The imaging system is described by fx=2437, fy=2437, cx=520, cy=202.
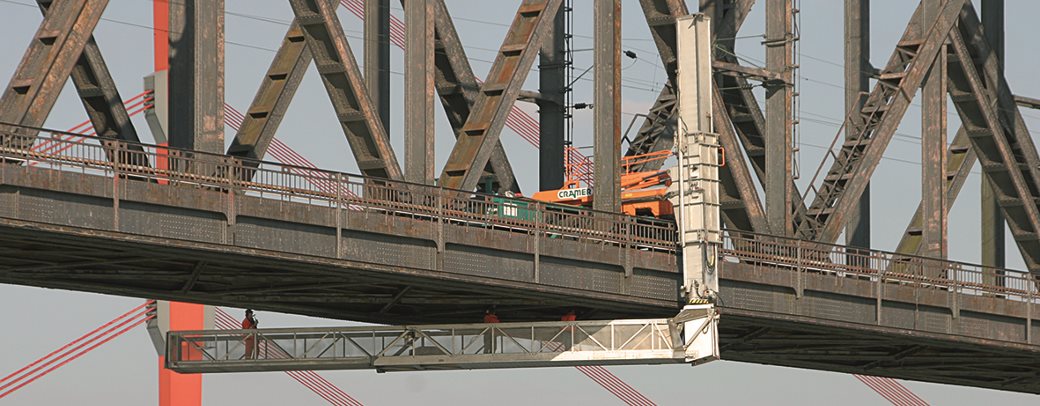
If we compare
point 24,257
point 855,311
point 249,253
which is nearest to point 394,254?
point 249,253

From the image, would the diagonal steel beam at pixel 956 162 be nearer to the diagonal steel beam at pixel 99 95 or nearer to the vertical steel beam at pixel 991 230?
the vertical steel beam at pixel 991 230

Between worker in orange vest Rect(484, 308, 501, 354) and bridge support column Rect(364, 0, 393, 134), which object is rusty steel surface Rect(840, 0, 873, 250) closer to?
bridge support column Rect(364, 0, 393, 134)

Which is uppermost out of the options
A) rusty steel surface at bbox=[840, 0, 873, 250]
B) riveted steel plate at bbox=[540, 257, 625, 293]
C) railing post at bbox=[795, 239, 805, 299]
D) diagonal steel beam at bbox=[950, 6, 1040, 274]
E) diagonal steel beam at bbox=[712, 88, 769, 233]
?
rusty steel surface at bbox=[840, 0, 873, 250]

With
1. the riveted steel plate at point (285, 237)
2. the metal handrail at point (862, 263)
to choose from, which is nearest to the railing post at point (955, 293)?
the metal handrail at point (862, 263)

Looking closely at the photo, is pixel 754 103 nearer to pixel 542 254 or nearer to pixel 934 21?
pixel 934 21

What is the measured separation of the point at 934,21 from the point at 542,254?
54.5 feet

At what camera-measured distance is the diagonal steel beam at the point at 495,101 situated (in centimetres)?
5106

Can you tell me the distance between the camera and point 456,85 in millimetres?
57688

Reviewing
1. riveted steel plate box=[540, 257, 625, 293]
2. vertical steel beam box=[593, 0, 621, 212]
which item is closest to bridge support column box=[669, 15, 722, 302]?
riveted steel plate box=[540, 257, 625, 293]

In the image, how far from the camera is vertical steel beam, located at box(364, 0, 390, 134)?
188ft

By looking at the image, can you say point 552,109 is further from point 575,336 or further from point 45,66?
point 45,66

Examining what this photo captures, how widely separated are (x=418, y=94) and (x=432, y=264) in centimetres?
467

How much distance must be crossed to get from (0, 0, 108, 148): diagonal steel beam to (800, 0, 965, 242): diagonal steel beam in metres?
22.2

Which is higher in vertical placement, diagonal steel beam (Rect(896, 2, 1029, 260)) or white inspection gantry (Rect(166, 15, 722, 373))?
diagonal steel beam (Rect(896, 2, 1029, 260))
